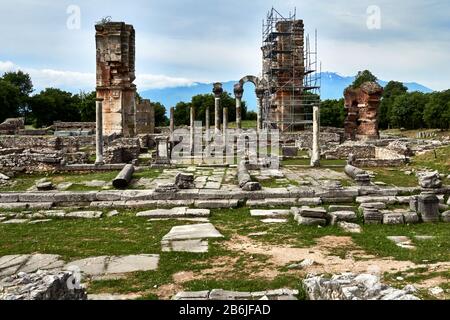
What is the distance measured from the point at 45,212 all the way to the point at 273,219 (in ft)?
18.7

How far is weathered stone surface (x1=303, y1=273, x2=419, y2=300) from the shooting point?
4508 millimetres

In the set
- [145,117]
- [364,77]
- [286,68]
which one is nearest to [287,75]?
[286,68]

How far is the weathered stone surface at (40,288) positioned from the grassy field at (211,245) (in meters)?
1.19

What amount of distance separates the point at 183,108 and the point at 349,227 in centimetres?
6355

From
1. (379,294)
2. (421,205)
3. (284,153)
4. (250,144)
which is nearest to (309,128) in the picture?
(250,144)

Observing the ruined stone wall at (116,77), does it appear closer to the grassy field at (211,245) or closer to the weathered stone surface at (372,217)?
the grassy field at (211,245)

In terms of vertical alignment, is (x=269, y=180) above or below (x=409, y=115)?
below

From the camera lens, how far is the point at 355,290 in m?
4.67

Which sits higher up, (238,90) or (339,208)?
(238,90)

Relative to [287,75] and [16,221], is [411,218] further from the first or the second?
[287,75]

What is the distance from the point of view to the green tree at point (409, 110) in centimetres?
6438

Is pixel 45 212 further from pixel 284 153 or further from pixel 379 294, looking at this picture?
pixel 284 153

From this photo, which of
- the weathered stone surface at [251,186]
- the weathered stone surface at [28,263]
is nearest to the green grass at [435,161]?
the weathered stone surface at [251,186]

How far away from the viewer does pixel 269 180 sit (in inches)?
631
